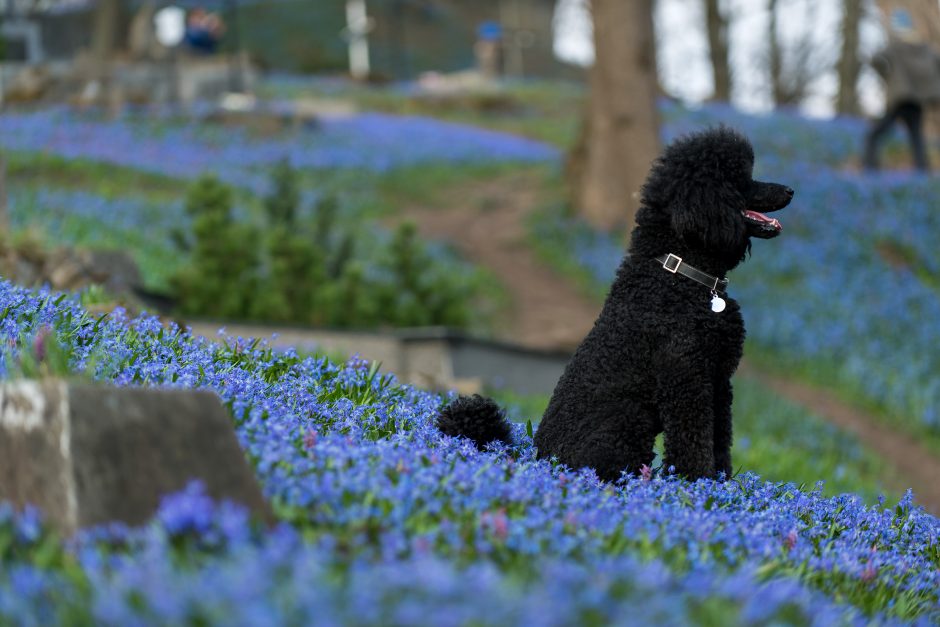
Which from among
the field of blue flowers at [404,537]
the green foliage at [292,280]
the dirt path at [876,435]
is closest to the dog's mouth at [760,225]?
the field of blue flowers at [404,537]

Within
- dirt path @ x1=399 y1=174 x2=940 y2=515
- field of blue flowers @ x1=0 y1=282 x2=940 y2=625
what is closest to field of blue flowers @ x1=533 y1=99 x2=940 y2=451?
dirt path @ x1=399 y1=174 x2=940 y2=515

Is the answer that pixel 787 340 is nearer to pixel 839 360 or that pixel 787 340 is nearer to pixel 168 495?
pixel 839 360

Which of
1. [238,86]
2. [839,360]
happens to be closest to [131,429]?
[839,360]

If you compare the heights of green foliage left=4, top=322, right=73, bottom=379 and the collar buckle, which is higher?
the collar buckle

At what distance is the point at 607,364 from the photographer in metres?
4.39

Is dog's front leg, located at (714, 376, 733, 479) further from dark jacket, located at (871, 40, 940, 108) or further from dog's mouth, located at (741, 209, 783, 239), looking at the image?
dark jacket, located at (871, 40, 940, 108)

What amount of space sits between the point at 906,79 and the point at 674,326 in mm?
16375

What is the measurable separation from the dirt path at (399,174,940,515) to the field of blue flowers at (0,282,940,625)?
602 centimetres

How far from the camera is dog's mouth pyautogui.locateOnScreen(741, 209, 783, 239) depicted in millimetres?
4363

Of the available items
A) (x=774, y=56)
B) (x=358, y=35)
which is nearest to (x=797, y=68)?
(x=774, y=56)

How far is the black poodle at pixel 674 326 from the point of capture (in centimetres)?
427

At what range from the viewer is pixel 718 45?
31.6m

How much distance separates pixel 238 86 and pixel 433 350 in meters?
20.8

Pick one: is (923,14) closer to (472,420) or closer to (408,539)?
(472,420)
